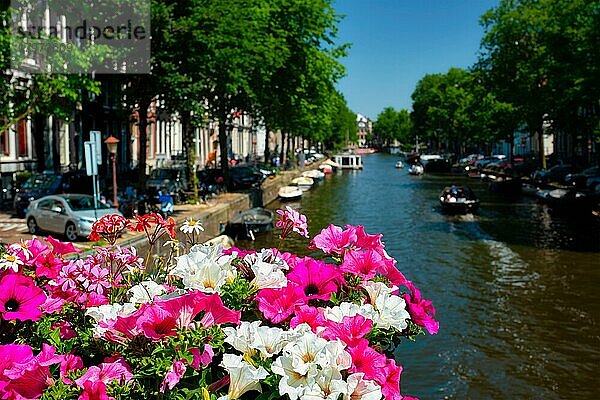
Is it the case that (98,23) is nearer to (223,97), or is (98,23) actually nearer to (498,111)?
(223,97)

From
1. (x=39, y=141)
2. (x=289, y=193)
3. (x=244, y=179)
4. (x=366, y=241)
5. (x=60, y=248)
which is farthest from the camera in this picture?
(x=289, y=193)

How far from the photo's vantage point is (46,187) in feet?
101

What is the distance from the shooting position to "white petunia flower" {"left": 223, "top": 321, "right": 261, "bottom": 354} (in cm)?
322

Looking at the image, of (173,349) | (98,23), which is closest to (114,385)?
(173,349)

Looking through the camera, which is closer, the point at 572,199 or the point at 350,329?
the point at 350,329

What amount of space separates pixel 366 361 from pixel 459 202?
3688cm

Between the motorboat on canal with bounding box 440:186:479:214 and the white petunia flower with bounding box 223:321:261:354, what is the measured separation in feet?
121

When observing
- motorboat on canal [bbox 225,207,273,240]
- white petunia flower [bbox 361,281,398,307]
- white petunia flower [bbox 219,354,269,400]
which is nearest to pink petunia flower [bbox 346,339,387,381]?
white petunia flower [bbox 219,354,269,400]

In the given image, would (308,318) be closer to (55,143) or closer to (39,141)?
(39,141)

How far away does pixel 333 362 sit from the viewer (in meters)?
3.05

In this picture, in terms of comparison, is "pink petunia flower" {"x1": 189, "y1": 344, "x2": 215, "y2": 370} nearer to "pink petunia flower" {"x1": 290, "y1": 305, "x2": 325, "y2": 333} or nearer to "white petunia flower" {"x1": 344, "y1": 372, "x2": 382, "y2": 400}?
"pink petunia flower" {"x1": 290, "y1": 305, "x2": 325, "y2": 333}

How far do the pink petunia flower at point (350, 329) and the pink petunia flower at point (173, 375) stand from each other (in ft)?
2.18

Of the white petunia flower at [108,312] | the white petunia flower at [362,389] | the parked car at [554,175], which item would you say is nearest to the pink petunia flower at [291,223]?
the white petunia flower at [108,312]

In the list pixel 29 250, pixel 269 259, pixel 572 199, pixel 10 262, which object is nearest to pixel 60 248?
pixel 29 250
